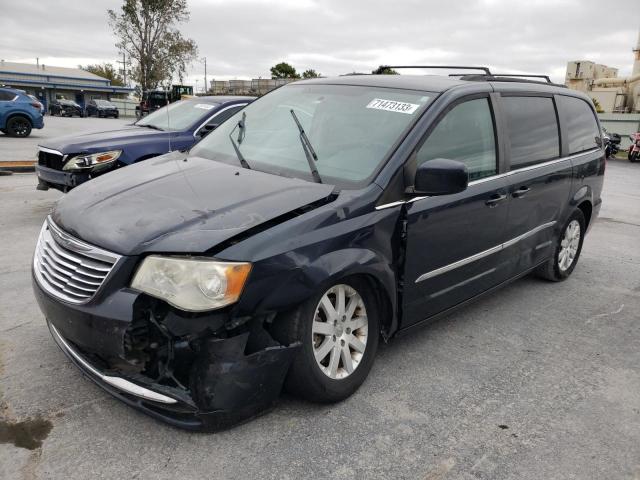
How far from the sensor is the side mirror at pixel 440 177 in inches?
113

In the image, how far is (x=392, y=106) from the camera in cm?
335

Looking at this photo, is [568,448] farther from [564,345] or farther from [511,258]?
[511,258]

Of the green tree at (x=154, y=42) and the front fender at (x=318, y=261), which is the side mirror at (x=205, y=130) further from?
the green tree at (x=154, y=42)

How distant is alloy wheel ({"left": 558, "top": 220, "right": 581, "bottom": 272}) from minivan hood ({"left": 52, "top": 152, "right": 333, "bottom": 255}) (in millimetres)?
3017

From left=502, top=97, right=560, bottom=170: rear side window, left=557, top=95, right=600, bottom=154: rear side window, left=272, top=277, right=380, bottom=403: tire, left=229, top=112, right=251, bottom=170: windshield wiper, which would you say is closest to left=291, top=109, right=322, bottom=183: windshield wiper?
left=229, top=112, right=251, bottom=170: windshield wiper

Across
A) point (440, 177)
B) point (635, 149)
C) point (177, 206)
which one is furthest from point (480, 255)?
point (635, 149)

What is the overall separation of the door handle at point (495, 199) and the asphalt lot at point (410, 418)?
93 centimetres

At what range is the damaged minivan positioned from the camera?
92.3 inches

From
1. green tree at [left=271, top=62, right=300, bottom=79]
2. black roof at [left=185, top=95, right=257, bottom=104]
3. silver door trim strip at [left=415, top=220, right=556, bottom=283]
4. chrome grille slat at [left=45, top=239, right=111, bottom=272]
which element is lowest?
silver door trim strip at [left=415, top=220, right=556, bottom=283]

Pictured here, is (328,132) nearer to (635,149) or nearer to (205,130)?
(205,130)

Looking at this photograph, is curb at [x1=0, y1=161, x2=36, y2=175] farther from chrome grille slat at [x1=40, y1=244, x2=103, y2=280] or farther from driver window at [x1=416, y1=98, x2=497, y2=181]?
driver window at [x1=416, y1=98, x2=497, y2=181]

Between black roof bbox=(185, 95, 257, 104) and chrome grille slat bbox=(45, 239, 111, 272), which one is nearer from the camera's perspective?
chrome grille slat bbox=(45, 239, 111, 272)

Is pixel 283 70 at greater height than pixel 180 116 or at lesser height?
greater

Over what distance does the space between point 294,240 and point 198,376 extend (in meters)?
0.71
